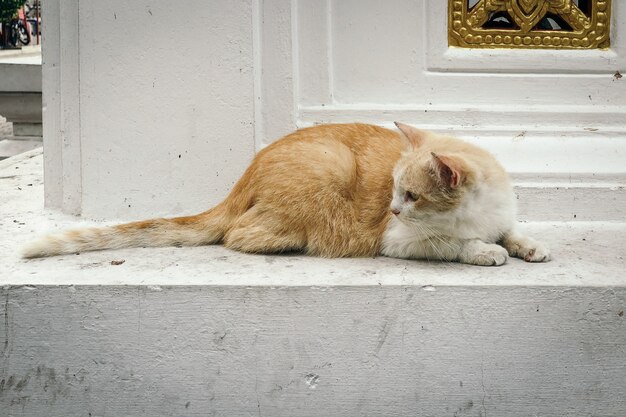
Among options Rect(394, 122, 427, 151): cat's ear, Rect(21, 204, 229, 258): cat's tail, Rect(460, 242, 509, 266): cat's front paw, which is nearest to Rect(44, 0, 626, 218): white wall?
Rect(21, 204, 229, 258): cat's tail

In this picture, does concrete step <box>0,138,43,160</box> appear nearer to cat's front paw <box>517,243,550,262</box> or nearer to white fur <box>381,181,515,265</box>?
white fur <box>381,181,515,265</box>

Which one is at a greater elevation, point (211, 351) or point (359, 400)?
point (211, 351)

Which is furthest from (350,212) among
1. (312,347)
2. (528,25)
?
(528,25)

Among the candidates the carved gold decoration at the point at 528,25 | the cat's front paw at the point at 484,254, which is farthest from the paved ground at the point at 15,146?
the cat's front paw at the point at 484,254

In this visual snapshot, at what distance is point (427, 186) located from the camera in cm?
282

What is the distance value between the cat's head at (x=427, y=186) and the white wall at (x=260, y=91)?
0.79m

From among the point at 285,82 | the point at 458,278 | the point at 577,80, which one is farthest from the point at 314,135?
the point at 577,80

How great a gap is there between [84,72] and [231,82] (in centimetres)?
67

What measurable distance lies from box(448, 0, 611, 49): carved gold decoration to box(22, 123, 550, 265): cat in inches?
31.8

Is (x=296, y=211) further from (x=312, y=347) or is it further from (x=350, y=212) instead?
(x=312, y=347)

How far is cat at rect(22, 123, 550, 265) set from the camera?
2.90 meters

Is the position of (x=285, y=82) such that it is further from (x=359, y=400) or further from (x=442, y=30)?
(x=359, y=400)

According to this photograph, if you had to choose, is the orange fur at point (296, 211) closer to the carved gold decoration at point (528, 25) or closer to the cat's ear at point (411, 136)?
the cat's ear at point (411, 136)

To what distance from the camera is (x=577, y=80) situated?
371cm
